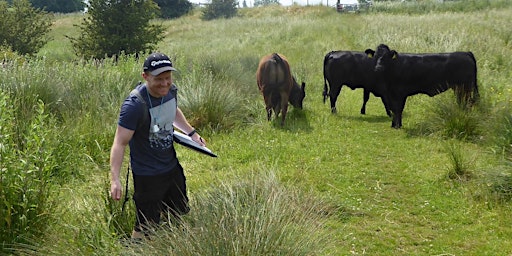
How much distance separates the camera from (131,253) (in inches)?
125

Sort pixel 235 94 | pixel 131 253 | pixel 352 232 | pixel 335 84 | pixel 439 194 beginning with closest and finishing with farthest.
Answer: pixel 131 253, pixel 352 232, pixel 439 194, pixel 235 94, pixel 335 84

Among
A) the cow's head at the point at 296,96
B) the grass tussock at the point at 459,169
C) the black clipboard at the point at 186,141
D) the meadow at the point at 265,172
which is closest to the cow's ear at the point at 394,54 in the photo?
the meadow at the point at 265,172

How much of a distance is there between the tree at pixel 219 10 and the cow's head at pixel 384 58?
4463cm

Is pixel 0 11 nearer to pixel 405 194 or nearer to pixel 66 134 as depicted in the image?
pixel 66 134

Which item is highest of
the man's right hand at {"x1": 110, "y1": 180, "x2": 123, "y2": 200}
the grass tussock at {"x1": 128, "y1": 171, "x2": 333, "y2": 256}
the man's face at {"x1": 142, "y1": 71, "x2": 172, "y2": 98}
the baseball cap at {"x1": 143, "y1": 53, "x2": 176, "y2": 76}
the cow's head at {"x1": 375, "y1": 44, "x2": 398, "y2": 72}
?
the baseball cap at {"x1": 143, "y1": 53, "x2": 176, "y2": 76}

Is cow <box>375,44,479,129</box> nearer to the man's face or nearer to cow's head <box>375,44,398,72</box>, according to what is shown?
cow's head <box>375,44,398,72</box>

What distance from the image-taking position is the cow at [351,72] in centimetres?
1045

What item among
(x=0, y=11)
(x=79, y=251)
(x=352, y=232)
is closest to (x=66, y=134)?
(x=79, y=251)

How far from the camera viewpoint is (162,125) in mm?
3559

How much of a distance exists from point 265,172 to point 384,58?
17.9 ft

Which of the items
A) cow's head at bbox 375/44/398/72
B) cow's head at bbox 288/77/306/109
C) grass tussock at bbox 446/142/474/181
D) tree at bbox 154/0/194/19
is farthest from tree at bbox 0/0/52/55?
tree at bbox 154/0/194/19

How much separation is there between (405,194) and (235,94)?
463 cm

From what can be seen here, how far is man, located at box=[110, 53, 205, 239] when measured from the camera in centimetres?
333

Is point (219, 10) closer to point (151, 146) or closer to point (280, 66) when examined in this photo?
point (280, 66)
